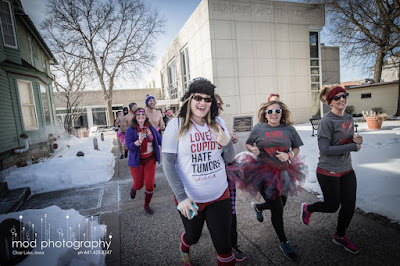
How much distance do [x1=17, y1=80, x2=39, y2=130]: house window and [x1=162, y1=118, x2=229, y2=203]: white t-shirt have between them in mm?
10530

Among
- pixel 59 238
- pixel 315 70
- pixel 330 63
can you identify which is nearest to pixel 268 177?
pixel 59 238

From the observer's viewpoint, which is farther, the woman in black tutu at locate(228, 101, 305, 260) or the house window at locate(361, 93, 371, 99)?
the house window at locate(361, 93, 371, 99)

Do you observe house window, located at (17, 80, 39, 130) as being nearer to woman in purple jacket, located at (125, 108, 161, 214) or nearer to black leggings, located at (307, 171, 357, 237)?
woman in purple jacket, located at (125, 108, 161, 214)

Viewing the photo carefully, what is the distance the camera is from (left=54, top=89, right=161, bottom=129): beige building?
31828 mm

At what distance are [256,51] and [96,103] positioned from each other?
2689 centimetres

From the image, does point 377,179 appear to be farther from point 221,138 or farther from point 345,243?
point 221,138

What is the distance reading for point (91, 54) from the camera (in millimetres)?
23578

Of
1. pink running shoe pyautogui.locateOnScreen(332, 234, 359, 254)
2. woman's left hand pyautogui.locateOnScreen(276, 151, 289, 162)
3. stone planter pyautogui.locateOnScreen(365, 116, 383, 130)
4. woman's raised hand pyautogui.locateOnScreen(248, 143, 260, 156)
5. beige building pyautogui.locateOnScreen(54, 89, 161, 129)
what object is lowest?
pink running shoe pyautogui.locateOnScreen(332, 234, 359, 254)

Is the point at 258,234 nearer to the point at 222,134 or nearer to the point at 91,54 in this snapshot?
the point at 222,134

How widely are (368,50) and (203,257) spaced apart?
1036 inches

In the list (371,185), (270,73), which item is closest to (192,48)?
(270,73)

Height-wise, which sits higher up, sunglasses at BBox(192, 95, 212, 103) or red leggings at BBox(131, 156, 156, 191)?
sunglasses at BBox(192, 95, 212, 103)

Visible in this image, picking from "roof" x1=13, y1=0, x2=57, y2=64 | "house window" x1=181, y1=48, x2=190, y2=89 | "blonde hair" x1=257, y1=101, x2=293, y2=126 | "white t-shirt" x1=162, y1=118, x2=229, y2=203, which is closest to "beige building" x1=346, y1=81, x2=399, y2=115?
"house window" x1=181, y1=48, x2=190, y2=89

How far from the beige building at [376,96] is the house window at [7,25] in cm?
2885
